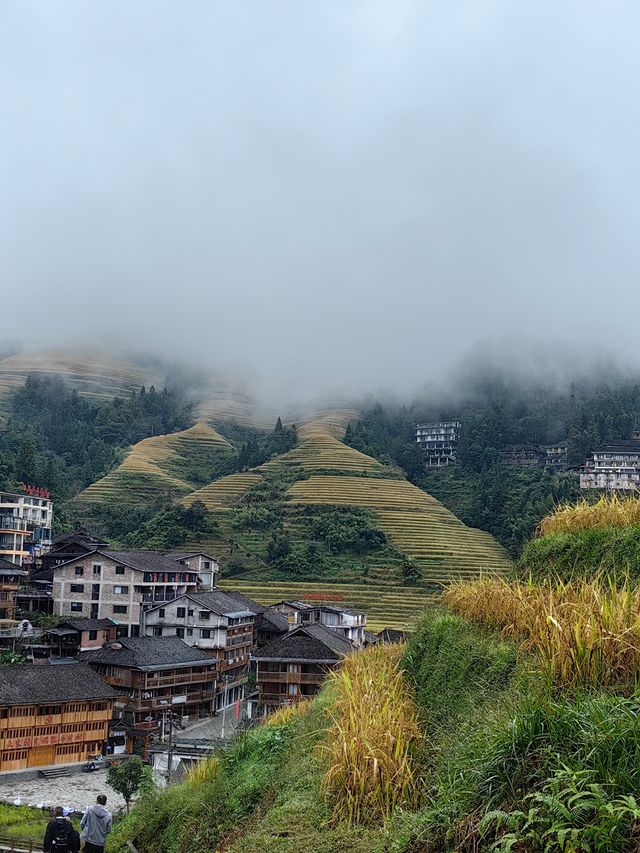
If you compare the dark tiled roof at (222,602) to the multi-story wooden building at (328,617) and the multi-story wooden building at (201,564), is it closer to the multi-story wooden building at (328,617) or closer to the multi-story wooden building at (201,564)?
the multi-story wooden building at (328,617)

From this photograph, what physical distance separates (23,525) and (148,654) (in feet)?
79.8

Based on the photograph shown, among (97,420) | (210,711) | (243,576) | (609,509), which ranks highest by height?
(97,420)

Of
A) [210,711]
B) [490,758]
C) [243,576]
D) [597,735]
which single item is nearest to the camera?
[597,735]

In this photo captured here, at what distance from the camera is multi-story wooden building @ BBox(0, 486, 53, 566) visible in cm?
5219

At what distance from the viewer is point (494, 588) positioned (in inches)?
370

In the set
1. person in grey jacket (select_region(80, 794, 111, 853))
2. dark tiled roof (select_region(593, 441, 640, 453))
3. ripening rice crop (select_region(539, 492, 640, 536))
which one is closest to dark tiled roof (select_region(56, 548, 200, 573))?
ripening rice crop (select_region(539, 492, 640, 536))

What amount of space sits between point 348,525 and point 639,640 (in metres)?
65.0

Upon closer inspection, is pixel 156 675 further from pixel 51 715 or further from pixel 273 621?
pixel 273 621

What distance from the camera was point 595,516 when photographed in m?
10.4

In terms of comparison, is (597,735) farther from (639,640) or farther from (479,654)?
(479,654)

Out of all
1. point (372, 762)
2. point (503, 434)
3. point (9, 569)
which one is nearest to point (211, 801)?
point (372, 762)

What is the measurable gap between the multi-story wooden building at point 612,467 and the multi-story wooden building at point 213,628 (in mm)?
52606

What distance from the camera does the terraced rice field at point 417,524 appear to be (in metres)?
63.9

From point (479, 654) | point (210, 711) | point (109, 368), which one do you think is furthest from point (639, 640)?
point (109, 368)
